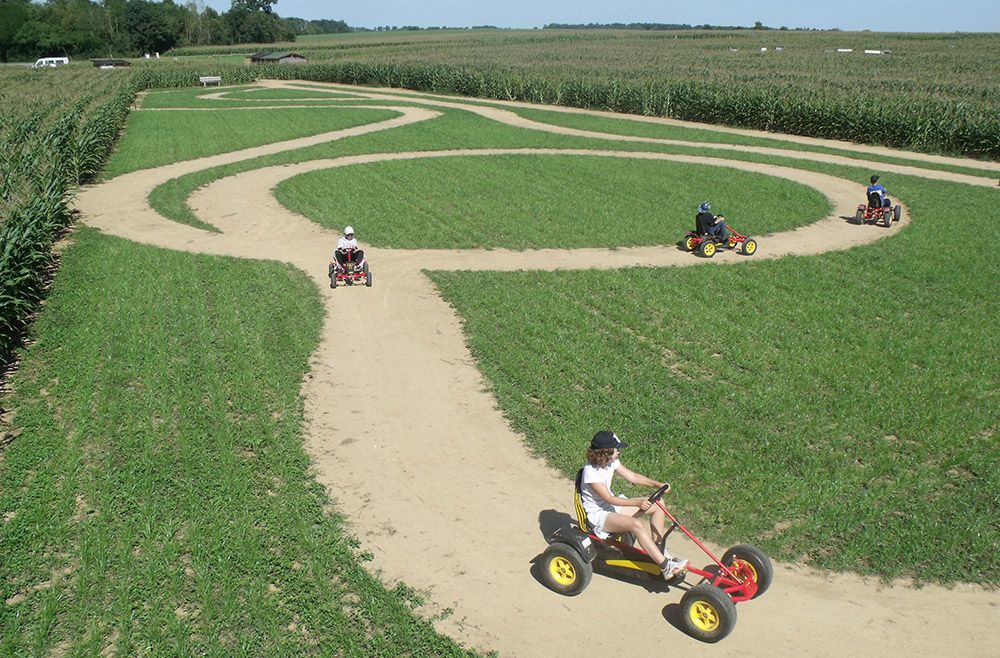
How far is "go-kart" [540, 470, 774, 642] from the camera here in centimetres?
753

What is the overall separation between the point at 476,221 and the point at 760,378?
11.8 meters

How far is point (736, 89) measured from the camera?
151ft

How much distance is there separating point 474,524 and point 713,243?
1255 centimetres

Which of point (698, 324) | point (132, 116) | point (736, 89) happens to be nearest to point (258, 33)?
point (132, 116)

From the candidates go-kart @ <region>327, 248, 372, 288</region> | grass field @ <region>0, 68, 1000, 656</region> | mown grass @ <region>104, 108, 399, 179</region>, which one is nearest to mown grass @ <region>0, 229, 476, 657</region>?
grass field @ <region>0, 68, 1000, 656</region>

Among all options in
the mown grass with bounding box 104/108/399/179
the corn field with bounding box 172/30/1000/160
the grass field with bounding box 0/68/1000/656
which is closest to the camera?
the grass field with bounding box 0/68/1000/656

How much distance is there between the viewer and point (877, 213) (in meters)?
22.9

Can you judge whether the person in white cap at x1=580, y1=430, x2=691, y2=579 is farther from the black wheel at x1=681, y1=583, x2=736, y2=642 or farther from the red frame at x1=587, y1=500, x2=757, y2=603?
the black wheel at x1=681, y1=583, x2=736, y2=642

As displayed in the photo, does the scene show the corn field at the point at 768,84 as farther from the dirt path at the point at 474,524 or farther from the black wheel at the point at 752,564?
the black wheel at the point at 752,564

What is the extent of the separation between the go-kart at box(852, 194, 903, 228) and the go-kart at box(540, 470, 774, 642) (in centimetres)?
1769

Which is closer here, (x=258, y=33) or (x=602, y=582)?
(x=602, y=582)

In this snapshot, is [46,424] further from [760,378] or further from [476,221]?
[476,221]

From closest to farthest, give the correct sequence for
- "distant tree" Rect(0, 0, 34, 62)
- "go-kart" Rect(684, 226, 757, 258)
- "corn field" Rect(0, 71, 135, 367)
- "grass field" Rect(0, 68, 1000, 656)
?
"grass field" Rect(0, 68, 1000, 656) → "corn field" Rect(0, 71, 135, 367) → "go-kart" Rect(684, 226, 757, 258) → "distant tree" Rect(0, 0, 34, 62)

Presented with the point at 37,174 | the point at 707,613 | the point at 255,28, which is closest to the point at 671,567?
the point at 707,613
